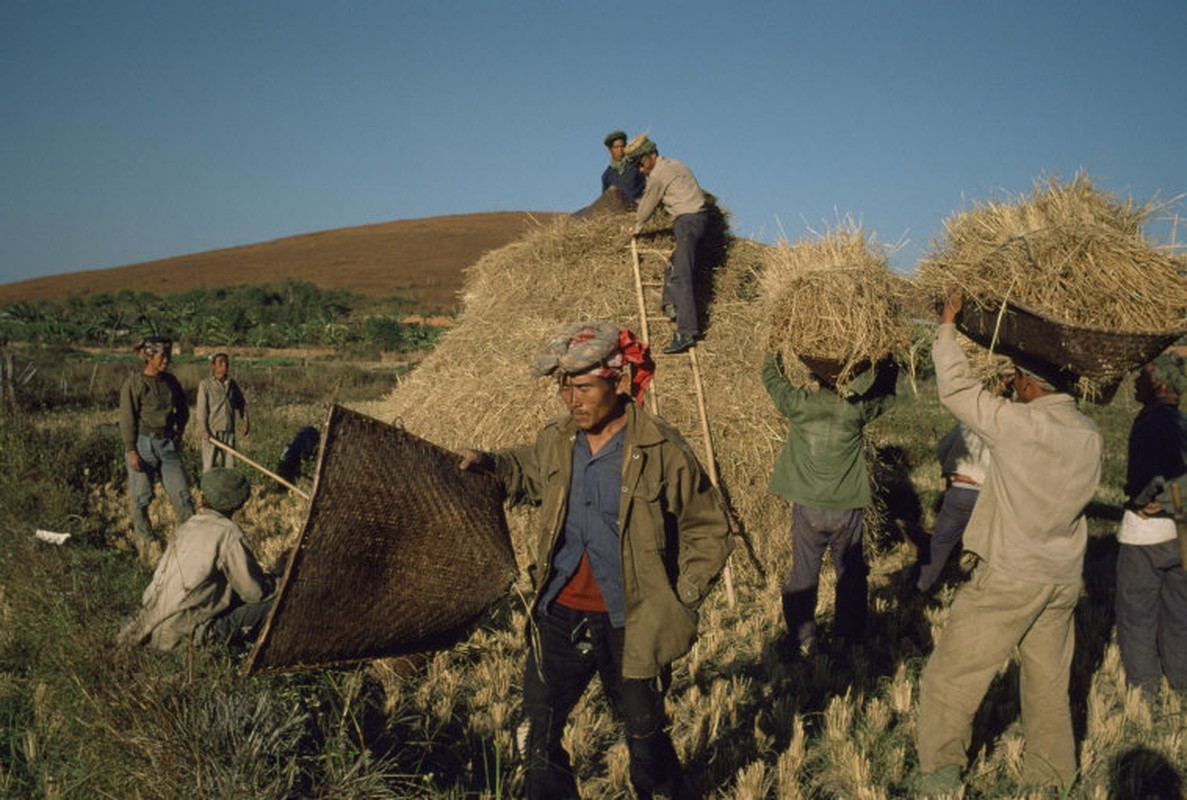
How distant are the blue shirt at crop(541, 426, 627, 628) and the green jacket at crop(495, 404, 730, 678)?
0.04 m

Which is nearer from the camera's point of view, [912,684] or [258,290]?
[912,684]

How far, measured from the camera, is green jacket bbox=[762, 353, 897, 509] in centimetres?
492

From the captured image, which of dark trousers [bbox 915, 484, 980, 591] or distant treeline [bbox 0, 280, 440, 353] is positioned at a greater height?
distant treeline [bbox 0, 280, 440, 353]

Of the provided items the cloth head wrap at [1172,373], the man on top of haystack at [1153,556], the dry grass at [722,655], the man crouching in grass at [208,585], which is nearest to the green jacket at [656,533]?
the dry grass at [722,655]

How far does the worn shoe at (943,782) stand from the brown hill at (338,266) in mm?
54872

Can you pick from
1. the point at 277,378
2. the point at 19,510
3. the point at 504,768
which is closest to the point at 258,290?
the point at 277,378

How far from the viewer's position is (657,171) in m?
6.95

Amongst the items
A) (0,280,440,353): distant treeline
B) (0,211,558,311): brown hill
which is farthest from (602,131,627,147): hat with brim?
(0,211,558,311): brown hill

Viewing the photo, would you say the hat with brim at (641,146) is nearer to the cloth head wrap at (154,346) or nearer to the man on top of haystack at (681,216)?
the man on top of haystack at (681,216)

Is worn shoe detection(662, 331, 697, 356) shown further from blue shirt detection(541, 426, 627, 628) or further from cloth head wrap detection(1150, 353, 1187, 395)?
blue shirt detection(541, 426, 627, 628)

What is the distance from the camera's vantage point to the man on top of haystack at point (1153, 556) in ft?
14.7

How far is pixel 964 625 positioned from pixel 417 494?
239 cm

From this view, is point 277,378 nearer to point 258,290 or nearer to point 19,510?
point 19,510

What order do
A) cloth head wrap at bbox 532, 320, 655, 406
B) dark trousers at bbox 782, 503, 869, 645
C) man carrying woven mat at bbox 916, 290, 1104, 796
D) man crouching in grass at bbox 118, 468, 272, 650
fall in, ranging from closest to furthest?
cloth head wrap at bbox 532, 320, 655, 406
man carrying woven mat at bbox 916, 290, 1104, 796
man crouching in grass at bbox 118, 468, 272, 650
dark trousers at bbox 782, 503, 869, 645
